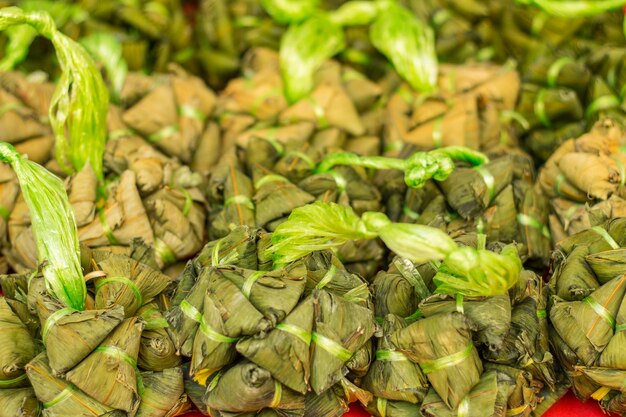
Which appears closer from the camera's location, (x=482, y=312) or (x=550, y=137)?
(x=482, y=312)

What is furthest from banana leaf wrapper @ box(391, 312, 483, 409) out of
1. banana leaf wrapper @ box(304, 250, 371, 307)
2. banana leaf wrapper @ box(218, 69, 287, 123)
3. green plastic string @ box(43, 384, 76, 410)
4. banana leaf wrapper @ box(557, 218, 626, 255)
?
banana leaf wrapper @ box(218, 69, 287, 123)

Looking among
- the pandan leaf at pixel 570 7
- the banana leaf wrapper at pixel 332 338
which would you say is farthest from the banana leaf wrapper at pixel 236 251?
the pandan leaf at pixel 570 7

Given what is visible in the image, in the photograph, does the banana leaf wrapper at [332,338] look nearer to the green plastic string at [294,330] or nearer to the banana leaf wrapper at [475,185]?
the green plastic string at [294,330]

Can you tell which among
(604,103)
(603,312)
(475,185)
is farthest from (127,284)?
(604,103)

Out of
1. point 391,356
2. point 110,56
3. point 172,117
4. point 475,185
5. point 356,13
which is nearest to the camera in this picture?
point 391,356

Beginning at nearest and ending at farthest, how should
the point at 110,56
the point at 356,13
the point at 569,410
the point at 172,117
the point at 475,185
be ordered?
the point at 569,410, the point at 475,185, the point at 172,117, the point at 110,56, the point at 356,13

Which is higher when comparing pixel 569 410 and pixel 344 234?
pixel 344 234

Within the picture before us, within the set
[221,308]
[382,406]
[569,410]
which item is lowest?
[569,410]

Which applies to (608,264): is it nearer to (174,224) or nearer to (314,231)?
(314,231)
